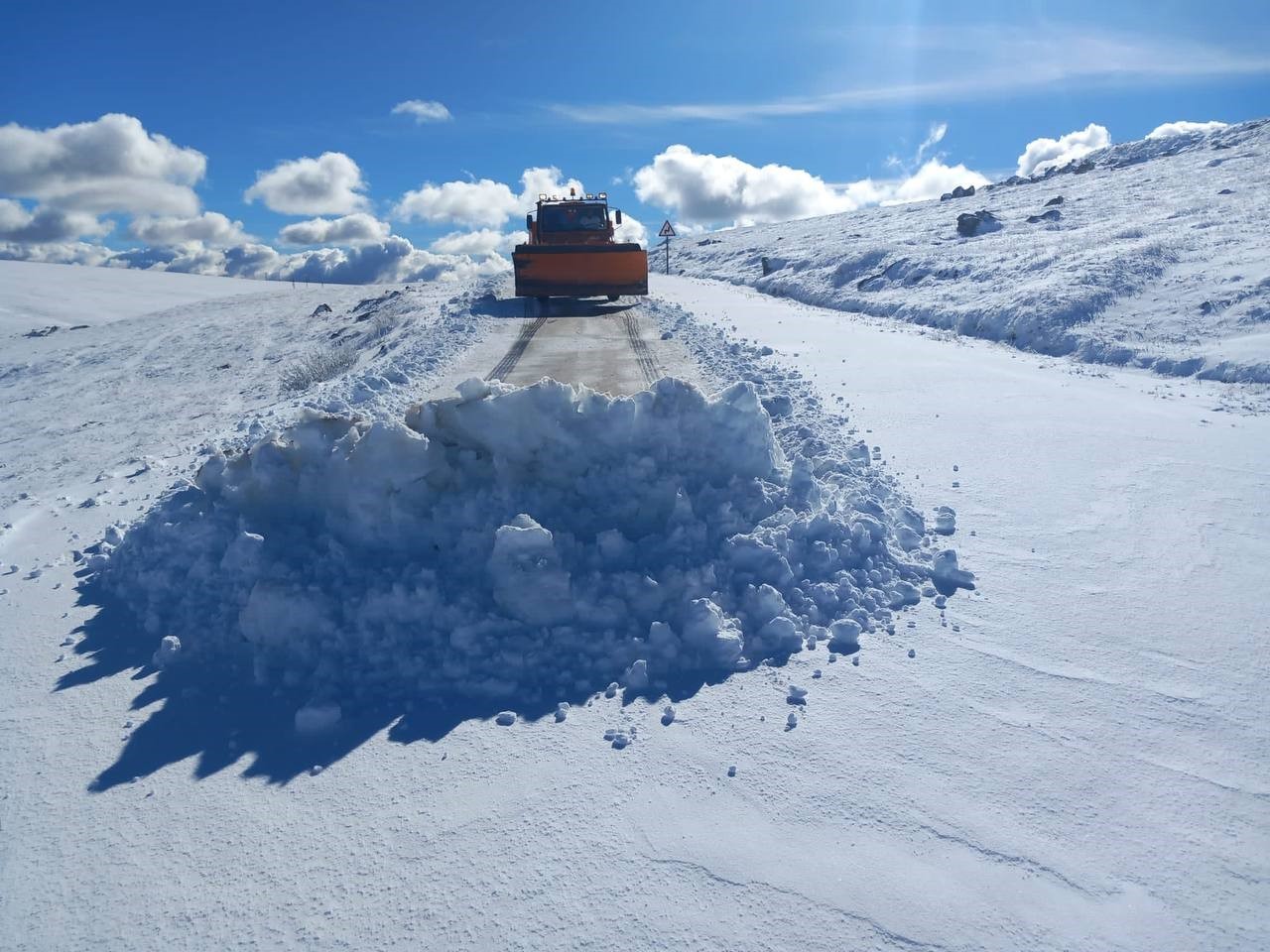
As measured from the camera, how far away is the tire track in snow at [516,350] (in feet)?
31.0

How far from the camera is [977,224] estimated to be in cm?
2412

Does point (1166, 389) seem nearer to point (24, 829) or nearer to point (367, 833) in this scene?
point (367, 833)

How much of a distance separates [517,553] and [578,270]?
13.3 m

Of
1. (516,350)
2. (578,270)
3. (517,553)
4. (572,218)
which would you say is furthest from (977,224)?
(517,553)

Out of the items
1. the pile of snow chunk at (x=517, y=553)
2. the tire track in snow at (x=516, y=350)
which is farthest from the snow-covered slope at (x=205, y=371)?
the pile of snow chunk at (x=517, y=553)

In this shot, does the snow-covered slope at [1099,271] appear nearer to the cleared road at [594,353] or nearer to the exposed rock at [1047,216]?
the exposed rock at [1047,216]

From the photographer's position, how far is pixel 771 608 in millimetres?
3852

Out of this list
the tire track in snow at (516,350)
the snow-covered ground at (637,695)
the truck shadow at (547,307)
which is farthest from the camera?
the truck shadow at (547,307)

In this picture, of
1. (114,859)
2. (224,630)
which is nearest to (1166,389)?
(224,630)

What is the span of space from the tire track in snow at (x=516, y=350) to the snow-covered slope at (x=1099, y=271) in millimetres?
7873

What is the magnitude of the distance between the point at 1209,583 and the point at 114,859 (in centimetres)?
539

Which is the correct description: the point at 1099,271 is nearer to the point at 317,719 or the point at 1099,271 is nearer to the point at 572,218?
the point at 572,218

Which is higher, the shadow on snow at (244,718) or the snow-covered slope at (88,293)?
the snow-covered slope at (88,293)

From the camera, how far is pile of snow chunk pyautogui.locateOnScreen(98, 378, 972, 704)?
368 centimetres
